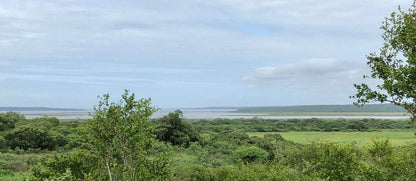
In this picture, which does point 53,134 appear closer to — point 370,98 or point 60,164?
point 60,164

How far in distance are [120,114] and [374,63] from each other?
11.1m

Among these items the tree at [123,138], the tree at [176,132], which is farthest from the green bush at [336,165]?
the tree at [176,132]

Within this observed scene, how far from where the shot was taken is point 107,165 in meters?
14.5

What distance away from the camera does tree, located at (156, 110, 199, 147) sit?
240ft

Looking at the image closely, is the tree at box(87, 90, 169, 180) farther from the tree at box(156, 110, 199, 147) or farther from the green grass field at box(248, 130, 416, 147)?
the green grass field at box(248, 130, 416, 147)

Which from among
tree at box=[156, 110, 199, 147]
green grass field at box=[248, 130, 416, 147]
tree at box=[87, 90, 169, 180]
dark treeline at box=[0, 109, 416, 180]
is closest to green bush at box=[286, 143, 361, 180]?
dark treeline at box=[0, 109, 416, 180]

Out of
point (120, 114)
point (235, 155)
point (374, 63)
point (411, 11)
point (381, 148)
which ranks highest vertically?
point (411, 11)

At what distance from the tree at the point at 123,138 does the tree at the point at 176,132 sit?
56.6 metres

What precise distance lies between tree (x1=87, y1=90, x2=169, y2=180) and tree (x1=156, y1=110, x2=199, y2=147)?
5656cm

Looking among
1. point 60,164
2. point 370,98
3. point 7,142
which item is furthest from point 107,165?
point 7,142

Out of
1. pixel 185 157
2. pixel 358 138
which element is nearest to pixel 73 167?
pixel 185 157

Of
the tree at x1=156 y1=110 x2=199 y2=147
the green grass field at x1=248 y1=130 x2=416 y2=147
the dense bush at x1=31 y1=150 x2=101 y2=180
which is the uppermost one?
the dense bush at x1=31 y1=150 x2=101 y2=180

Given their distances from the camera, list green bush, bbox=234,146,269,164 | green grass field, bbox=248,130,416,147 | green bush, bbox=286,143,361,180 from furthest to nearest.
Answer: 1. green grass field, bbox=248,130,416,147
2. green bush, bbox=234,146,269,164
3. green bush, bbox=286,143,361,180

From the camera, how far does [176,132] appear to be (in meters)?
74.9
